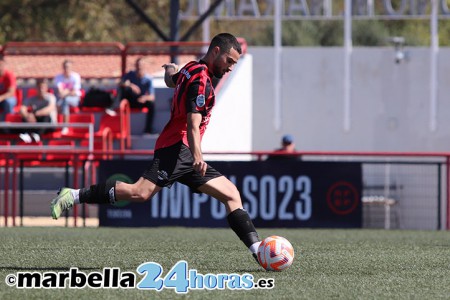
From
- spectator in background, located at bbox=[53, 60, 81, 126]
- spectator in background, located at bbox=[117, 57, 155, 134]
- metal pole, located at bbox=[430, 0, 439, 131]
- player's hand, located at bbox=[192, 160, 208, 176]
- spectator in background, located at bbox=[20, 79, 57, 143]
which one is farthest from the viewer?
metal pole, located at bbox=[430, 0, 439, 131]

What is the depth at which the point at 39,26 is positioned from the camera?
36.3 m

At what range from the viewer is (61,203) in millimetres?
9648

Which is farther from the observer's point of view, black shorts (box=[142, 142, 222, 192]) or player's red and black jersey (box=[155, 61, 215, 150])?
black shorts (box=[142, 142, 222, 192])

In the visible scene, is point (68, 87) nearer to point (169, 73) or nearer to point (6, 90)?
point (6, 90)

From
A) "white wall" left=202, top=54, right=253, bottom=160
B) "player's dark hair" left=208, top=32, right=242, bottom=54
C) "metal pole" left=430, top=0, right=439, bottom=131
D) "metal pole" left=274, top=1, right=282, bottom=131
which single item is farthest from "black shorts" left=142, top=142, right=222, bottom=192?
"metal pole" left=430, top=0, right=439, bottom=131

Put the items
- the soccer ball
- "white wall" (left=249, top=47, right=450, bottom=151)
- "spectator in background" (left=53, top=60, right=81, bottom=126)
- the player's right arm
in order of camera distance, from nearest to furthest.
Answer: the soccer ball < the player's right arm < "spectator in background" (left=53, top=60, right=81, bottom=126) < "white wall" (left=249, top=47, right=450, bottom=151)

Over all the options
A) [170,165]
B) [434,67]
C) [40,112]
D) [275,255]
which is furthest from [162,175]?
[434,67]

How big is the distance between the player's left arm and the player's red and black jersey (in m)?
0.06

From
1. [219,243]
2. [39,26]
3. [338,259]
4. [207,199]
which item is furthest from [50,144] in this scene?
[39,26]

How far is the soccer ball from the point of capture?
370 inches

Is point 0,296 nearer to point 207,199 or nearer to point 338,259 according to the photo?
point 338,259

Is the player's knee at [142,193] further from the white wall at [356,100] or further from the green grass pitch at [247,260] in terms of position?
the white wall at [356,100]

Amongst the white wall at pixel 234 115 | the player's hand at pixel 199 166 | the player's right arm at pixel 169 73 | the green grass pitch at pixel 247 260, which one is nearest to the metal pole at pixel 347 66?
the white wall at pixel 234 115

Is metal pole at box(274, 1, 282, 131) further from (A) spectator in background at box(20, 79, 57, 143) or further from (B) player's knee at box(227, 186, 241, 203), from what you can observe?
(B) player's knee at box(227, 186, 241, 203)
